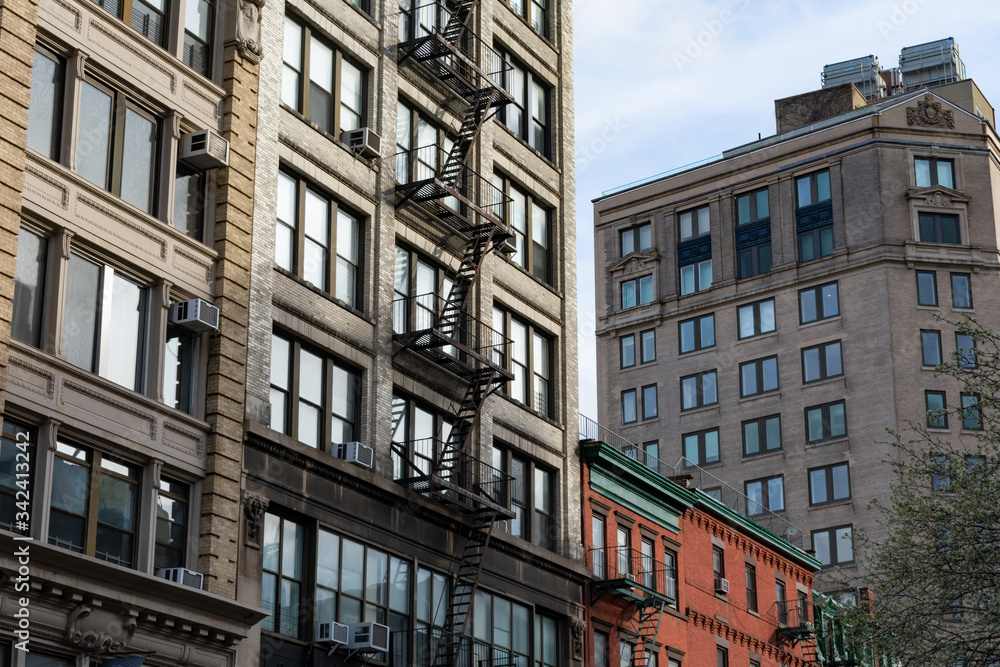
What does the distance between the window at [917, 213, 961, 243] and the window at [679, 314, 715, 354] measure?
1288 cm

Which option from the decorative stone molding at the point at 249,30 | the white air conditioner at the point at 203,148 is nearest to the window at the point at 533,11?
the decorative stone molding at the point at 249,30

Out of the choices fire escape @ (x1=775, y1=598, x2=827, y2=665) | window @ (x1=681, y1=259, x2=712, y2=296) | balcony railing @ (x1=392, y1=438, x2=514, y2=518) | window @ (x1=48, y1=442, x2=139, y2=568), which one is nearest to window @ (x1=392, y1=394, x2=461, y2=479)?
balcony railing @ (x1=392, y1=438, x2=514, y2=518)

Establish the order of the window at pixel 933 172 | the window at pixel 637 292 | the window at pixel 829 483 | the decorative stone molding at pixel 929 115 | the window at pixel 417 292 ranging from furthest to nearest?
the window at pixel 637 292 < the decorative stone molding at pixel 929 115 < the window at pixel 933 172 < the window at pixel 829 483 < the window at pixel 417 292

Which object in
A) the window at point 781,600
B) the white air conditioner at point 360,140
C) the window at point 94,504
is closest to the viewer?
the window at point 94,504

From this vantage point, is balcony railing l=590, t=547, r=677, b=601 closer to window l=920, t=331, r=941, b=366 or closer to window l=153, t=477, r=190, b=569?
window l=153, t=477, r=190, b=569

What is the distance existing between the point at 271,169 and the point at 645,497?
1914cm

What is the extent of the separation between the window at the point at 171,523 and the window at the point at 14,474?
3.11m

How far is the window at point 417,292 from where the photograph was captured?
35.9 metres

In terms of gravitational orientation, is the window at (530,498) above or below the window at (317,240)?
below

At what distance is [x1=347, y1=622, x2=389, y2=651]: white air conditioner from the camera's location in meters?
30.4

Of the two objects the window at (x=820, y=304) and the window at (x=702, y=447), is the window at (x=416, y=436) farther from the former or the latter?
the window at (x=820, y=304)

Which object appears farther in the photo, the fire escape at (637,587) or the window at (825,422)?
the window at (825,422)

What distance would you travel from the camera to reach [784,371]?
8338cm

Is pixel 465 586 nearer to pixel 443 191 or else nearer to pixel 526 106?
pixel 443 191
